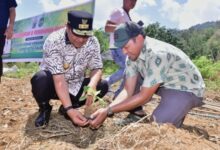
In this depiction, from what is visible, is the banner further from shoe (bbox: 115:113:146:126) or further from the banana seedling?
the banana seedling

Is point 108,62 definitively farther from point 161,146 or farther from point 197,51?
point 197,51

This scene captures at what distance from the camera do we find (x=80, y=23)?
11.1ft

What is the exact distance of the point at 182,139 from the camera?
9.55ft

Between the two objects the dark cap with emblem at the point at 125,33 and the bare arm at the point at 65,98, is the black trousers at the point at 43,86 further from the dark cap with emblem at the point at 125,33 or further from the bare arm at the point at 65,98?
the dark cap with emblem at the point at 125,33

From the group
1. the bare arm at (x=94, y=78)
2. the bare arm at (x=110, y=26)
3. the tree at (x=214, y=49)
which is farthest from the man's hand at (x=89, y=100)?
the tree at (x=214, y=49)

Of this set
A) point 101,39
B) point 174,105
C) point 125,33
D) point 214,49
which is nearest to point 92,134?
point 174,105

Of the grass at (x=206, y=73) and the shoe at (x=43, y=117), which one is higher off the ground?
the shoe at (x=43, y=117)

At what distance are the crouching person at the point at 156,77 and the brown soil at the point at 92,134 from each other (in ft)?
0.64

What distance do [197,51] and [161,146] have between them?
42384 mm

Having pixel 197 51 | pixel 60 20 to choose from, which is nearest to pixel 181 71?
pixel 60 20

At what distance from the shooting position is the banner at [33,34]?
34.3ft

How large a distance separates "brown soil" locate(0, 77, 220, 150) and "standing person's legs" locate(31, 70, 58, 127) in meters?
0.08

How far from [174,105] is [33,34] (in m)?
9.29

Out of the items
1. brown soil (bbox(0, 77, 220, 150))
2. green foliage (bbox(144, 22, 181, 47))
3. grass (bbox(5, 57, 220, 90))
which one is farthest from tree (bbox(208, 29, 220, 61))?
brown soil (bbox(0, 77, 220, 150))
